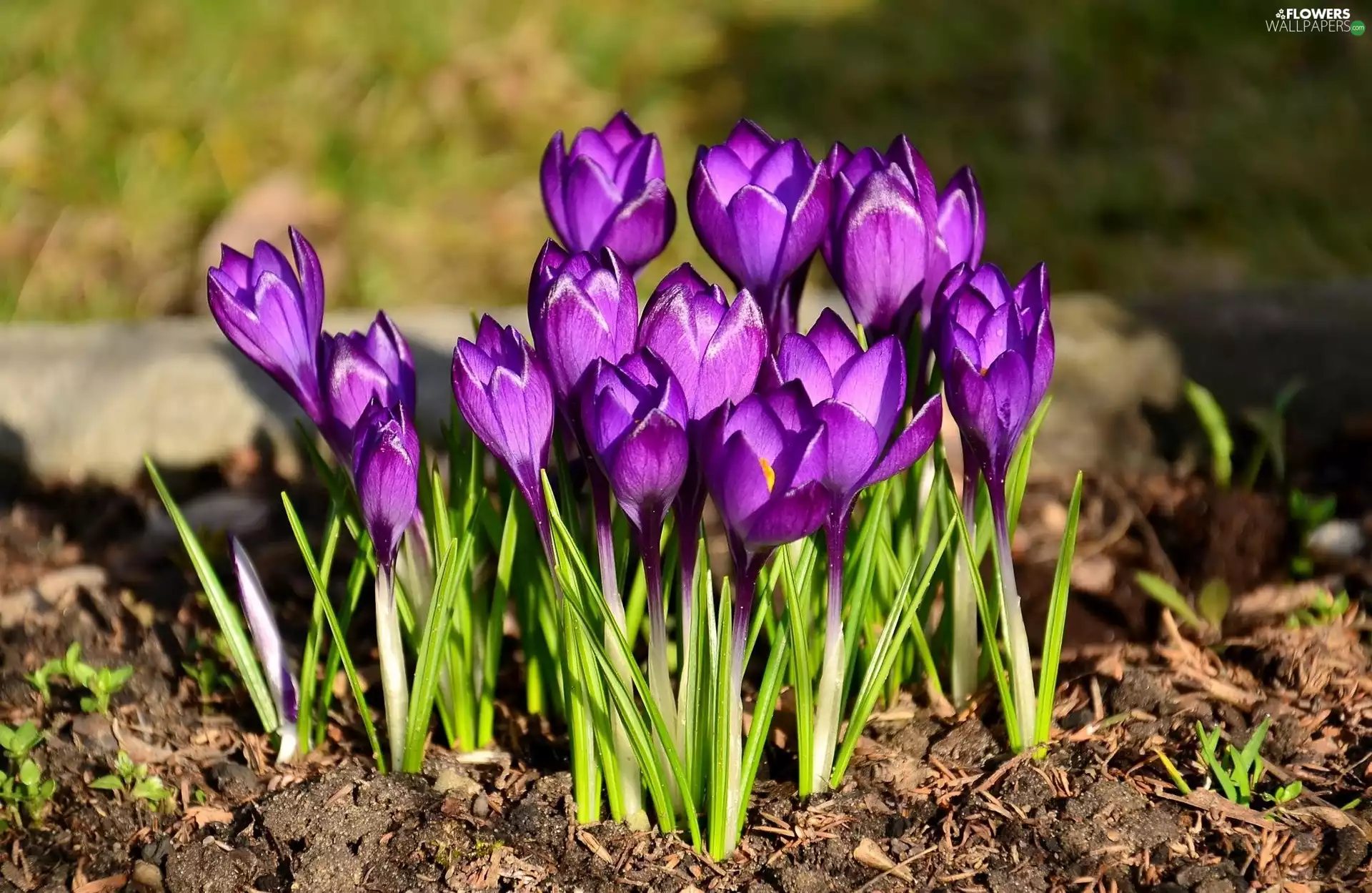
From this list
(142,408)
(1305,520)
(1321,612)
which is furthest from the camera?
(142,408)

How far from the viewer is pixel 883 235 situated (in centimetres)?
146

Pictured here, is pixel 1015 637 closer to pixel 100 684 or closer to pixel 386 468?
pixel 386 468

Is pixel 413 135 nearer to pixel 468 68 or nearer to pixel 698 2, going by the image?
pixel 468 68

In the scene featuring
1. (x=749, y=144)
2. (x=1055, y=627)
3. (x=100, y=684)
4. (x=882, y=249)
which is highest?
(x=749, y=144)

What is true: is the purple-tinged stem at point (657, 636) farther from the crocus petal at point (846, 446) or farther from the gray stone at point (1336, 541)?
the gray stone at point (1336, 541)

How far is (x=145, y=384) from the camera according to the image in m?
2.61

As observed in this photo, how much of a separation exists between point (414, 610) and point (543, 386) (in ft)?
1.53

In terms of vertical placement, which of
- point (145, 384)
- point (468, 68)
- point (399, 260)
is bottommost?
point (145, 384)

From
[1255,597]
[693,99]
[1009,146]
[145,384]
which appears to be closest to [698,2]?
[693,99]

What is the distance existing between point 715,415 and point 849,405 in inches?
4.8

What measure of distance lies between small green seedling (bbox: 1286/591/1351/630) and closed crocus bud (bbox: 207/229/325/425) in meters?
1.39

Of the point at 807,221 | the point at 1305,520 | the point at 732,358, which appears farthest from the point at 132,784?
the point at 1305,520

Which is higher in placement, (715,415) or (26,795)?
(715,415)

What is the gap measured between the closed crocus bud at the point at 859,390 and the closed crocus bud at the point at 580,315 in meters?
0.15
